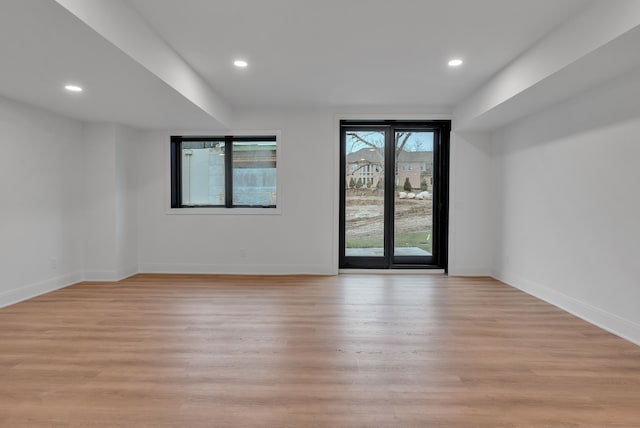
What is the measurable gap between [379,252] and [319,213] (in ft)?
4.05

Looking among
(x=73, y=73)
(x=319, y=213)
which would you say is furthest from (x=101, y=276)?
(x=319, y=213)

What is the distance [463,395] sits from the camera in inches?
84.5

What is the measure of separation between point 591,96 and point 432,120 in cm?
237

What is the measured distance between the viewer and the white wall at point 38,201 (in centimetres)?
396

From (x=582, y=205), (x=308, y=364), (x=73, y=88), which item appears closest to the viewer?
(x=308, y=364)

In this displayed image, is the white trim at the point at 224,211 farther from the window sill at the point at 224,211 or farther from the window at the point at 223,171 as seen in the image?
the window at the point at 223,171

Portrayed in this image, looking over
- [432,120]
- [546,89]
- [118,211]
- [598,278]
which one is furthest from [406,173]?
[118,211]

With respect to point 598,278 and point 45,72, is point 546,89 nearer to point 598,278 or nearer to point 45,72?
point 598,278

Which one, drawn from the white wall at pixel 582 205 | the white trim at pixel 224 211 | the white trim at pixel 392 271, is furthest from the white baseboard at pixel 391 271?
the white trim at pixel 224 211

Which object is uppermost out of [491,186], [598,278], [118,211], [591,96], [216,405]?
[591,96]

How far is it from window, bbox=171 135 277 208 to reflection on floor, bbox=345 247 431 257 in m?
1.54

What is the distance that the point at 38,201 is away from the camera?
4.39 metres

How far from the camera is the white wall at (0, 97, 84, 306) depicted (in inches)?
156

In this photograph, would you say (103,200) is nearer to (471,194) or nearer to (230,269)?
(230,269)
